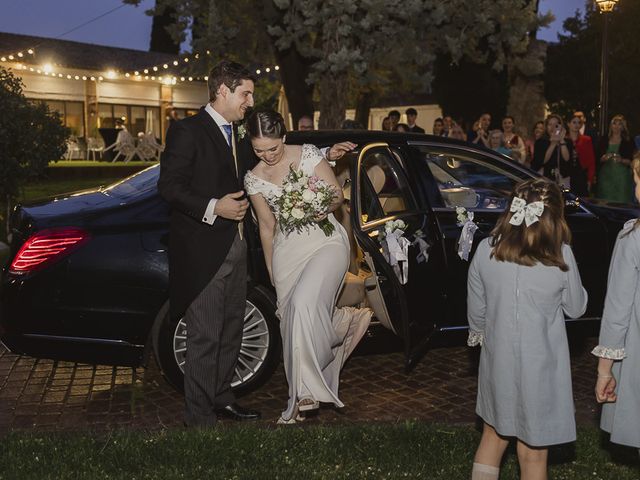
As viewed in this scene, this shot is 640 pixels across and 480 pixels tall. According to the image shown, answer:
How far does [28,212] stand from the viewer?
18.0 feet

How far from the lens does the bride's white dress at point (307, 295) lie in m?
4.92

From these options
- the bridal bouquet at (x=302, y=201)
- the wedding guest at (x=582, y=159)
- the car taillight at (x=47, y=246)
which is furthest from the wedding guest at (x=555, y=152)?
the car taillight at (x=47, y=246)

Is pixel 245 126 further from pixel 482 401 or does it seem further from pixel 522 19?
pixel 522 19

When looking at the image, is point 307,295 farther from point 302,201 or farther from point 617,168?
point 617,168

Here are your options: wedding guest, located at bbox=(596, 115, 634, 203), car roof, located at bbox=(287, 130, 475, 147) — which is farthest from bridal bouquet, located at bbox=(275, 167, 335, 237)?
wedding guest, located at bbox=(596, 115, 634, 203)

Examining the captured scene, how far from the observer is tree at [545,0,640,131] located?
40.0 m

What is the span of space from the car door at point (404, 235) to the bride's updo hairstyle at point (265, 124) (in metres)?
0.84

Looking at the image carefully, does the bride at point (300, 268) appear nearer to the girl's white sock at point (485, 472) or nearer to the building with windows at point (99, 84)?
the girl's white sock at point (485, 472)

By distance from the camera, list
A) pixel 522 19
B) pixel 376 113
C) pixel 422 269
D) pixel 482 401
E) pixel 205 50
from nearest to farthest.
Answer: pixel 482 401 → pixel 422 269 → pixel 522 19 → pixel 205 50 → pixel 376 113

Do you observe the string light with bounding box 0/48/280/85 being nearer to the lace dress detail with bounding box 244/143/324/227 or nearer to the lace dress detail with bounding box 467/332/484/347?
the lace dress detail with bounding box 244/143/324/227

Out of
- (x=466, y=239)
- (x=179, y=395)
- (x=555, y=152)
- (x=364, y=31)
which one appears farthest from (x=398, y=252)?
(x=364, y=31)

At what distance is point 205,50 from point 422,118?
34976mm

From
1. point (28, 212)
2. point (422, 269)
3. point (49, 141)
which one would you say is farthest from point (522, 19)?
point (28, 212)

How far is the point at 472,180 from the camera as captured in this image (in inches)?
254
